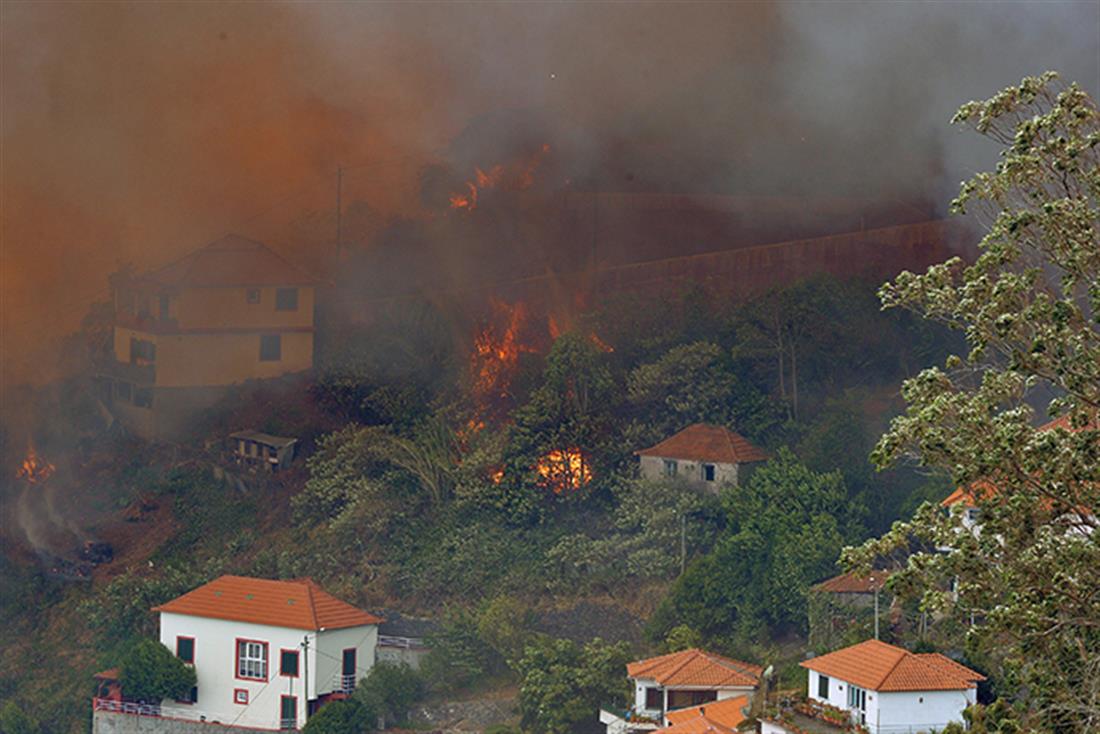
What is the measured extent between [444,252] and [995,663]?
550 inches

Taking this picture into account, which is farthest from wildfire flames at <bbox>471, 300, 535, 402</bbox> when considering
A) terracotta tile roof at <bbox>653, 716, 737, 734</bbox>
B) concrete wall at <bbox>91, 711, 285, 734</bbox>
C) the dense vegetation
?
terracotta tile roof at <bbox>653, 716, 737, 734</bbox>

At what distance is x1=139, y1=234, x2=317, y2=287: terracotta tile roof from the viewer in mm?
32719

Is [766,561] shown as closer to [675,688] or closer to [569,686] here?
[675,688]

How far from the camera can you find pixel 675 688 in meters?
23.7

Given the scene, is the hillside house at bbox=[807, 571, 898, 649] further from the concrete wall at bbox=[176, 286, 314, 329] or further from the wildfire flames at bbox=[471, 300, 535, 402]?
the concrete wall at bbox=[176, 286, 314, 329]

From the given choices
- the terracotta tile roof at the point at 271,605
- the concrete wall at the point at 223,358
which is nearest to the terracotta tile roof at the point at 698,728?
the terracotta tile roof at the point at 271,605

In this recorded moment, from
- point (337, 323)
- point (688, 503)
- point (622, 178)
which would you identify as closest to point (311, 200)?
point (337, 323)

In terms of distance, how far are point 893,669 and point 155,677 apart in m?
9.87

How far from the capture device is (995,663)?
71.2 ft

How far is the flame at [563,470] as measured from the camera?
28.3 metres

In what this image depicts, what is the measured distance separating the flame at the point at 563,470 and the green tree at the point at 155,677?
530 cm

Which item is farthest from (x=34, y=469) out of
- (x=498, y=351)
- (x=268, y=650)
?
(x=268, y=650)

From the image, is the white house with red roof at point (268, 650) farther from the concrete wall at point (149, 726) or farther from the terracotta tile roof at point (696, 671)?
the terracotta tile roof at point (696, 671)

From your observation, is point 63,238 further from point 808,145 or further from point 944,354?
point 944,354
